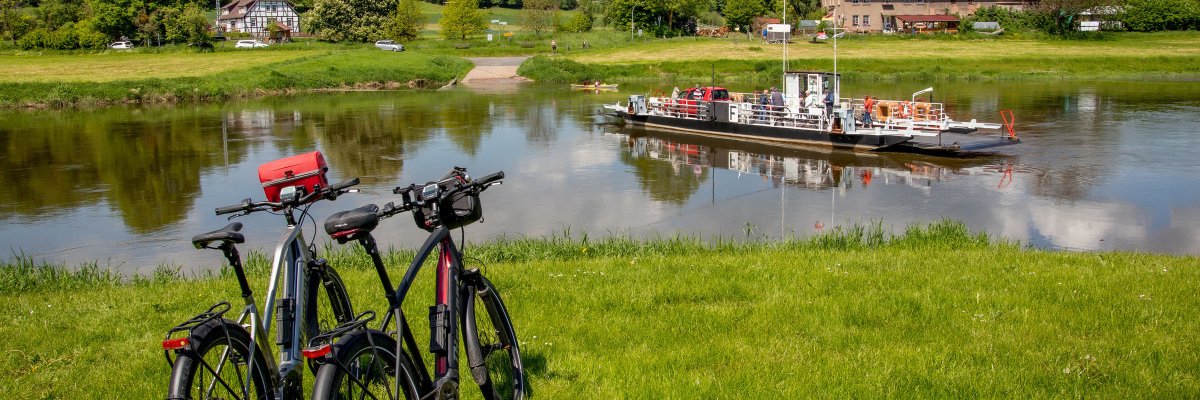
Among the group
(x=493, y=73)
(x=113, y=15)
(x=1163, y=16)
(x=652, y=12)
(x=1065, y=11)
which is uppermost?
(x=113, y=15)

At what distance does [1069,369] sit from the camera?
6750 millimetres

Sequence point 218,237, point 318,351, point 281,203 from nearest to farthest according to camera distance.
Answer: point 318,351 → point 218,237 → point 281,203

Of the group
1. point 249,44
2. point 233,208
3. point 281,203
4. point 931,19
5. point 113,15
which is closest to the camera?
point 233,208

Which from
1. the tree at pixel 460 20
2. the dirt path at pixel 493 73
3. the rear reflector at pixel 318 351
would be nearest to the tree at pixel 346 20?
the tree at pixel 460 20

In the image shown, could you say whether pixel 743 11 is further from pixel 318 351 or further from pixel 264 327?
pixel 318 351

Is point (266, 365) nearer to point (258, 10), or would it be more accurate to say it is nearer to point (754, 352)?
point (754, 352)

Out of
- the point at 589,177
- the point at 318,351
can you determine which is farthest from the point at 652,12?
the point at 318,351

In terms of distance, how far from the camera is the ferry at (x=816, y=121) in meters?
29.8

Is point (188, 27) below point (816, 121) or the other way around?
the other way around

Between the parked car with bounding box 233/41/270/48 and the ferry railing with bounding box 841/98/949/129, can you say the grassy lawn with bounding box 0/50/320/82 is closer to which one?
the parked car with bounding box 233/41/270/48

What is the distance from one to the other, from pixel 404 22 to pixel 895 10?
50.7m

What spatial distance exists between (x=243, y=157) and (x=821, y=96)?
18.8 meters

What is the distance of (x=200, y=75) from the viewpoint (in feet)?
199

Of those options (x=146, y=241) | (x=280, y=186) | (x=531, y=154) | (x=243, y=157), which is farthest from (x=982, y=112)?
(x=280, y=186)
